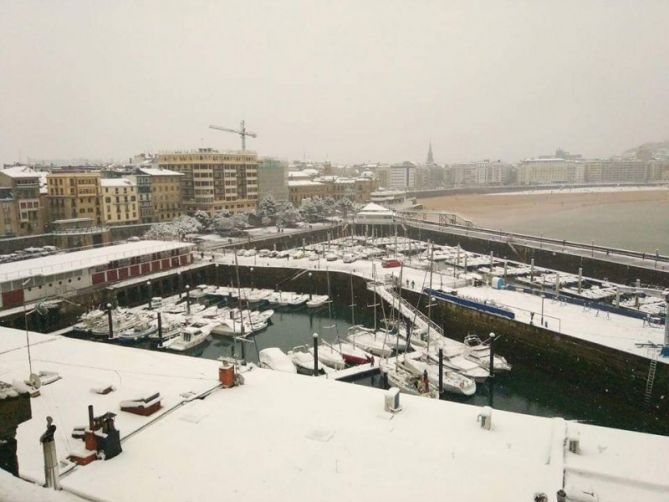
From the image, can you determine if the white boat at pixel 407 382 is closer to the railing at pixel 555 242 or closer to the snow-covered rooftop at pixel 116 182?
the railing at pixel 555 242

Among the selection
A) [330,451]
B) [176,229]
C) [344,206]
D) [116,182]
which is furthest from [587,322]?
[344,206]

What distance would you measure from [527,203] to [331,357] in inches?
3927

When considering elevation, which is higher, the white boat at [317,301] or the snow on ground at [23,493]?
the snow on ground at [23,493]

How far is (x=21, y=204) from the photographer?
44719mm

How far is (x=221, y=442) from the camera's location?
29.9 feet

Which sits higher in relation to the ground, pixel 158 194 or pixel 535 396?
pixel 158 194

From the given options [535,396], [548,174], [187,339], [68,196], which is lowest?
[535,396]

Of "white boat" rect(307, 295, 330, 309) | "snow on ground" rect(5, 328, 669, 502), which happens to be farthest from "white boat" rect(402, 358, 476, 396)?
"white boat" rect(307, 295, 330, 309)

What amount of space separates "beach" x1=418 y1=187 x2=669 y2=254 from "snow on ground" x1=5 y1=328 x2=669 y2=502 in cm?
4915

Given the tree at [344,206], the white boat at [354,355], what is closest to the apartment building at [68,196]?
the tree at [344,206]

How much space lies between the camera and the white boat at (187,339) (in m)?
23.2

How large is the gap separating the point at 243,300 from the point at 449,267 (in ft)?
52.3

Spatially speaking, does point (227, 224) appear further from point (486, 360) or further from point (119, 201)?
point (486, 360)

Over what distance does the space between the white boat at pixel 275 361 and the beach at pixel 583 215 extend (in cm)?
4444
